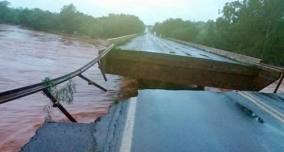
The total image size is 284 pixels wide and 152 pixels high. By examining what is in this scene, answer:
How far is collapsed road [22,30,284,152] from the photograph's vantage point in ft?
18.7

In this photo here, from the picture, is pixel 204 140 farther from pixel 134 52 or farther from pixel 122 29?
pixel 122 29

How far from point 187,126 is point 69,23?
14820cm

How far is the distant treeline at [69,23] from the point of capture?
5699 inches

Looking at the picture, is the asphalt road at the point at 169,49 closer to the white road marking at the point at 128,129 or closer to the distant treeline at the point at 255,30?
the white road marking at the point at 128,129

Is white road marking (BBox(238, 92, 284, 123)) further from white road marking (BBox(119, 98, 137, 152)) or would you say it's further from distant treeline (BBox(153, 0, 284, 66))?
distant treeline (BBox(153, 0, 284, 66))

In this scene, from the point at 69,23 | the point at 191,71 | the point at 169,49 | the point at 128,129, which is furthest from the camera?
the point at 69,23

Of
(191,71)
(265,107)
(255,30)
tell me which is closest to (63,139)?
(265,107)

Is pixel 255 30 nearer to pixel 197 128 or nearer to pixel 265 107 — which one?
pixel 265 107

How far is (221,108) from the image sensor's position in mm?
8969

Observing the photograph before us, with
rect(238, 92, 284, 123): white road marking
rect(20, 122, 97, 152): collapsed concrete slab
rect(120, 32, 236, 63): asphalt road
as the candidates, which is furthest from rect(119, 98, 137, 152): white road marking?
rect(120, 32, 236, 63): asphalt road

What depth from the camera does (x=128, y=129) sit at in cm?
641

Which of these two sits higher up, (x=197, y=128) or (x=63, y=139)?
(x=63, y=139)

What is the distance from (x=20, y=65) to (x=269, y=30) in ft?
137

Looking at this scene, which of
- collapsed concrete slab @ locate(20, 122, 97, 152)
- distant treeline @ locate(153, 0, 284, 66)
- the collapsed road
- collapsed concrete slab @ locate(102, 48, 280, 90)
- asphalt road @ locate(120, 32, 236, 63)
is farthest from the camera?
distant treeline @ locate(153, 0, 284, 66)
